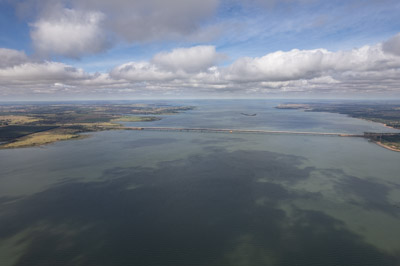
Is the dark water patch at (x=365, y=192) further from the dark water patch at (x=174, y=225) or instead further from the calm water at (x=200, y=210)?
the dark water patch at (x=174, y=225)

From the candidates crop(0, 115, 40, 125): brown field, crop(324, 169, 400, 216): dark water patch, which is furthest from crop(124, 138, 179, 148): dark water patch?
crop(0, 115, 40, 125): brown field

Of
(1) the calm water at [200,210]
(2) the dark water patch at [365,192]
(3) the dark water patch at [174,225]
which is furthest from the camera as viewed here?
(2) the dark water patch at [365,192]

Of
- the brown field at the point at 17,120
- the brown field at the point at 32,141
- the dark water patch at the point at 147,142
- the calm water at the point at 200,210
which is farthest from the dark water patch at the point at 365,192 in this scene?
the brown field at the point at 17,120

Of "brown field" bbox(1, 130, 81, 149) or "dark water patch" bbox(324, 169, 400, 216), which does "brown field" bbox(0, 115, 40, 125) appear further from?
"dark water patch" bbox(324, 169, 400, 216)

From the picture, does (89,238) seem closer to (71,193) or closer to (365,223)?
(71,193)

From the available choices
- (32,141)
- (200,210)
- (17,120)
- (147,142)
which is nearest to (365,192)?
(200,210)

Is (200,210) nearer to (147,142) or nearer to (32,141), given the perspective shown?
(147,142)

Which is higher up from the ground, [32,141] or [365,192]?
[32,141]
